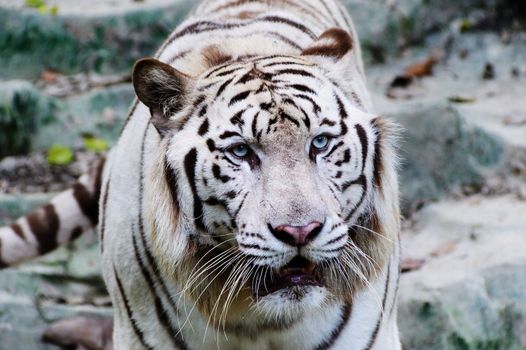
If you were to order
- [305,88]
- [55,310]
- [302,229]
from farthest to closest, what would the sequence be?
[55,310] → [305,88] → [302,229]

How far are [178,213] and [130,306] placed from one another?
1.71ft

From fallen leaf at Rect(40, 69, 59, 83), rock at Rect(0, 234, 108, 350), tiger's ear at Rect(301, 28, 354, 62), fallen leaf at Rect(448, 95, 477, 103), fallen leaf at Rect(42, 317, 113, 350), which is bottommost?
fallen leaf at Rect(42, 317, 113, 350)

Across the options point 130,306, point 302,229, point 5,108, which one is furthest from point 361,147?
point 5,108

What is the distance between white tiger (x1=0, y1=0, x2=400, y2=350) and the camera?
102 inches

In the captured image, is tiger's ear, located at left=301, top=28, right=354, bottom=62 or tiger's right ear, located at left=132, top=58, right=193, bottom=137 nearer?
tiger's right ear, located at left=132, top=58, right=193, bottom=137

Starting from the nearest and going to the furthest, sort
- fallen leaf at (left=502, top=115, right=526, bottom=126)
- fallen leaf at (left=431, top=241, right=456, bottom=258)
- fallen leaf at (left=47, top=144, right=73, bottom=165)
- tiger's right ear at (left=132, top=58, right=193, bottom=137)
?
tiger's right ear at (left=132, top=58, right=193, bottom=137), fallen leaf at (left=431, top=241, right=456, bottom=258), fallen leaf at (left=502, top=115, right=526, bottom=126), fallen leaf at (left=47, top=144, right=73, bottom=165)

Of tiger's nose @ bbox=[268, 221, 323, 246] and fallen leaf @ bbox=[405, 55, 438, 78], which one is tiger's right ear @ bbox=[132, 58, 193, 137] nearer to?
tiger's nose @ bbox=[268, 221, 323, 246]

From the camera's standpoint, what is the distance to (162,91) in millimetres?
2807

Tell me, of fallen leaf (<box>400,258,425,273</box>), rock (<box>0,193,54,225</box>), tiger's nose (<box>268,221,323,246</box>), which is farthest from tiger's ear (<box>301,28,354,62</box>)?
rock (<box>0,193,54,225</box>)

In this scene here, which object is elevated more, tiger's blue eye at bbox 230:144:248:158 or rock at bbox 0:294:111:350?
tiger's blue eye at bbox 230:144:248:158

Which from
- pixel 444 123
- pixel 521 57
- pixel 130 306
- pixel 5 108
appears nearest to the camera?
pixel 130 306

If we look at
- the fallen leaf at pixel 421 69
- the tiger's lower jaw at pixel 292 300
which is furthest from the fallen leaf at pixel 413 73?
the tiger's lower jaw at pixel 292 300

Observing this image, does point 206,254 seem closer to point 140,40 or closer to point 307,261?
point 307,261

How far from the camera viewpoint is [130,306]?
10.3 ft
